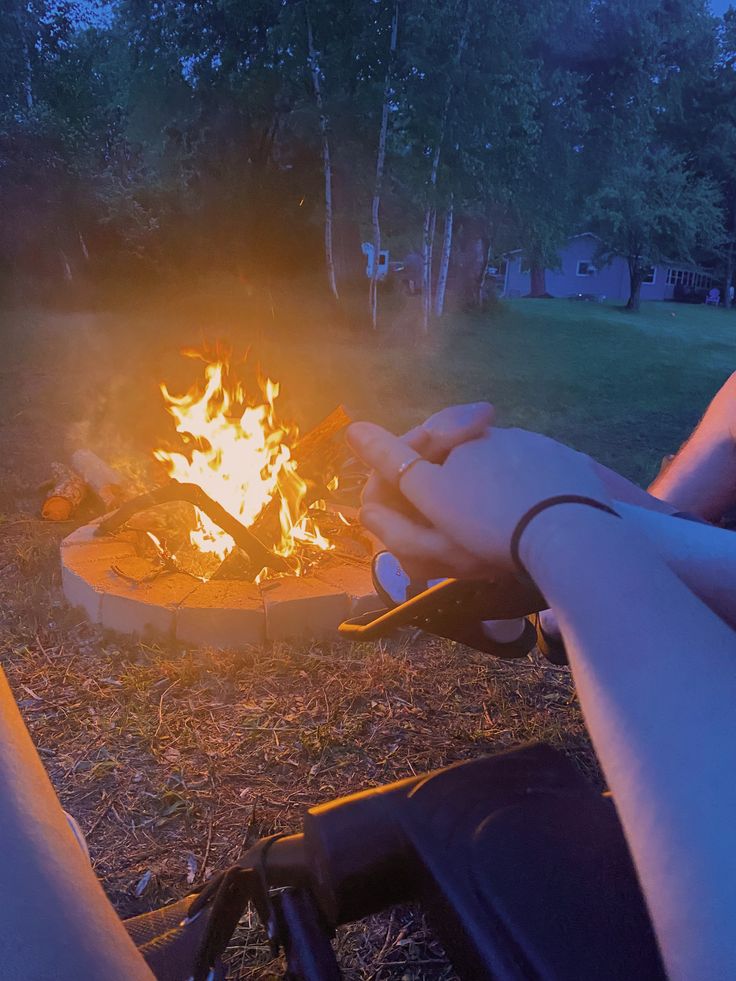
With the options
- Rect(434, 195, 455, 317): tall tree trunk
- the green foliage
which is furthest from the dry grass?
Rect(434, 195, 455, 317): tall tree trunk

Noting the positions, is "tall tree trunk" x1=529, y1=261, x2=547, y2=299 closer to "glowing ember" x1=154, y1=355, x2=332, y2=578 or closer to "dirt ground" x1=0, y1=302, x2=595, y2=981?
"glowing ember" x1=154, y1=355, x2=332, y2=578

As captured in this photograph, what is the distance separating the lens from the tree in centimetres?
1928

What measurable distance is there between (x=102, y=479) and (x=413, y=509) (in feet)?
14.0

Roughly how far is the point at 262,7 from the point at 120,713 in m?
13.7

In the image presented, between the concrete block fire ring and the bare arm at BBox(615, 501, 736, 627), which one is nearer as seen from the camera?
the bare arm at BBox(615, 501, 736, 627)

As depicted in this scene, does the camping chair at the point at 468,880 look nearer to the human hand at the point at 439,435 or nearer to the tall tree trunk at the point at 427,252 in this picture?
the human hand at the point at 439,435

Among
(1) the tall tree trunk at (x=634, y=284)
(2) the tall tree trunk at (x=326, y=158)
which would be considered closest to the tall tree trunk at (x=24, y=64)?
(2) the tall tree trunk at (x=326, y=158)

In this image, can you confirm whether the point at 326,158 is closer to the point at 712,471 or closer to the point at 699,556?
the point at 712,471

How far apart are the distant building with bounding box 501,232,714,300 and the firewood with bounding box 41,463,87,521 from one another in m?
31.7

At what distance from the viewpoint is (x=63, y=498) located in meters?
4.66

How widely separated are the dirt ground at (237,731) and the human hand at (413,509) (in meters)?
1.37

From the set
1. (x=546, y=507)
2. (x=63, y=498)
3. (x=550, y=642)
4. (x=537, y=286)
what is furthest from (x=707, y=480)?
(x=537, y=286)

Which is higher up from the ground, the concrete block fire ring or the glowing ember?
the glowing ember

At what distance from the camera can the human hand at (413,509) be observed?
0.96 meters
